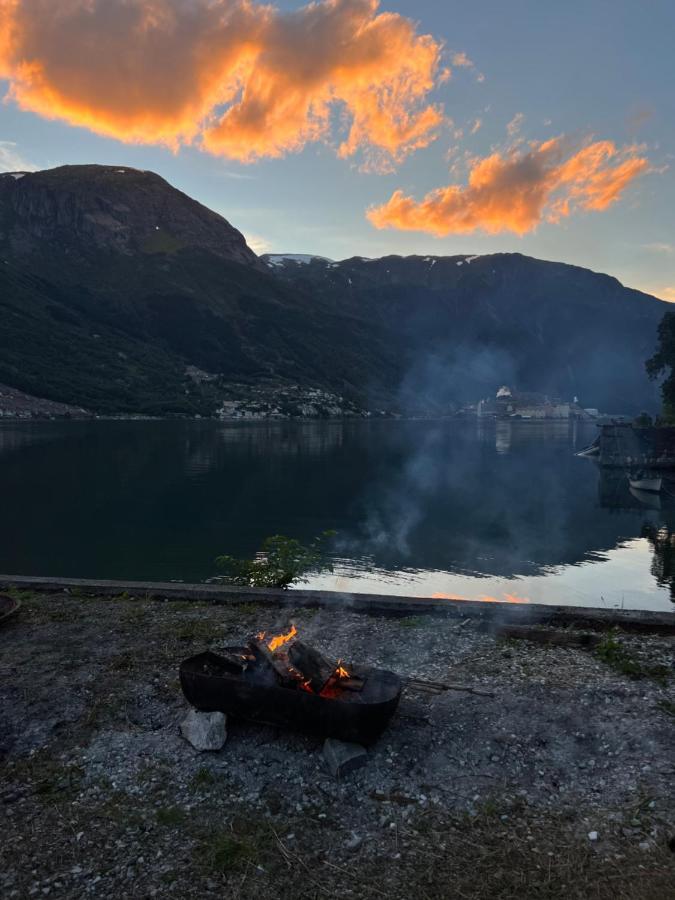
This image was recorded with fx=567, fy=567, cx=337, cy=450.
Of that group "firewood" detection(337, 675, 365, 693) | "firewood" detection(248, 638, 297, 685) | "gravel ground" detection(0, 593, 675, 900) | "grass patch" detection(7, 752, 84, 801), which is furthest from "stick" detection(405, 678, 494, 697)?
"grass patch" detection(7, 752, 84, 801)

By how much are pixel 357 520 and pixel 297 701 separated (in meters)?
Result: 34.6

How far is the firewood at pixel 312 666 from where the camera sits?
7773 millimetres

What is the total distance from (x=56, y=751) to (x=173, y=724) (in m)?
1.52

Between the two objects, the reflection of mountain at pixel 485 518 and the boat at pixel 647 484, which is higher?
the boat at pixel 647 484

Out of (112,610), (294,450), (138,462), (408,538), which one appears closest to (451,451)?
(294,450)

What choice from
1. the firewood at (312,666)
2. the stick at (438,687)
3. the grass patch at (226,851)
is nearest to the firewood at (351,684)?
the firewood at (312,666)

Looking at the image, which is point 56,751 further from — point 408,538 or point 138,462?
point 138,462

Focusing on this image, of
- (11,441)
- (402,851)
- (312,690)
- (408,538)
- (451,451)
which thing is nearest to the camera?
(402,851)

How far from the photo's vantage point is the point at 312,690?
25.3 feet

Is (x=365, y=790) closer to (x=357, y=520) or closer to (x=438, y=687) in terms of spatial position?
(x=438, y=687)

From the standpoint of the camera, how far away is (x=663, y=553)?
35562 millimetres

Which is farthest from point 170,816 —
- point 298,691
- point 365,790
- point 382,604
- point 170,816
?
point 382,604

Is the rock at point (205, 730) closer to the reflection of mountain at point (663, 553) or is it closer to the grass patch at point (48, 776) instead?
the grass patch at point (48, 776)

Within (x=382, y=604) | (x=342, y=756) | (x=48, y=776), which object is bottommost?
(x=48, y=776)
